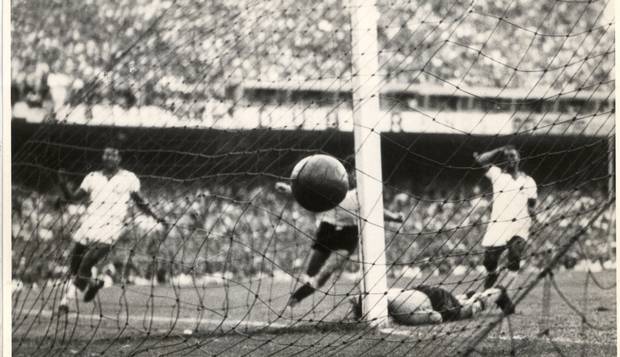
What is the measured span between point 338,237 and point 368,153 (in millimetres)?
904

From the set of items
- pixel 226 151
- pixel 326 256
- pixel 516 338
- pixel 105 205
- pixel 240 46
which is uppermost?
pixel 240 46

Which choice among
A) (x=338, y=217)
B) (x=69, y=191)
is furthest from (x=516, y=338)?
(x=69, y=191)

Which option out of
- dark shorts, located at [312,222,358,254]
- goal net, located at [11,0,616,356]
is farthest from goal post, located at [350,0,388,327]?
dark shorts, located at [312,222,358,254]

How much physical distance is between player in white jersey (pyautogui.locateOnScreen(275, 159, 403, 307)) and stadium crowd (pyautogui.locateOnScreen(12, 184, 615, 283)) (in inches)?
7.8

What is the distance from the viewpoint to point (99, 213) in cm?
368

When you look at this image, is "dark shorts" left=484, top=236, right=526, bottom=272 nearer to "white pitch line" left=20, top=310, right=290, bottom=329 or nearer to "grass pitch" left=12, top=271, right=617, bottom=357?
"grass pitch" left=12, top=271, right=617, bottom=357

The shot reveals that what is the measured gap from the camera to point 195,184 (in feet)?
13.6

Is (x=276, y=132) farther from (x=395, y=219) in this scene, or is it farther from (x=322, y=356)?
(x=322, y=356)

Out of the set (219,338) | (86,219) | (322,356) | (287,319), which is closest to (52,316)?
(86,219)

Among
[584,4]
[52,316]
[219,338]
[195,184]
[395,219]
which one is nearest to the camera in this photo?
[584,4]

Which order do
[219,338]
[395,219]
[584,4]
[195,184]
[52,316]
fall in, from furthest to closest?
[195,184] < [395,219] < [52,316] < [219,338] < [584,4]

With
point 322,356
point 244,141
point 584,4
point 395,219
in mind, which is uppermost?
point 584,4

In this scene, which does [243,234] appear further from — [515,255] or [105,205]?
[515,255]

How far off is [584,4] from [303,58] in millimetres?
1365
